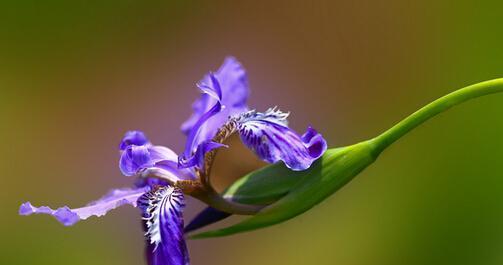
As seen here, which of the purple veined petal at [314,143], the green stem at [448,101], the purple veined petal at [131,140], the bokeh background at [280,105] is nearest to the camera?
the green stem at [448,101]

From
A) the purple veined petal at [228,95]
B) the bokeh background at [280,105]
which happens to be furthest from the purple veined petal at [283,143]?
the bokeh background at [280,105]

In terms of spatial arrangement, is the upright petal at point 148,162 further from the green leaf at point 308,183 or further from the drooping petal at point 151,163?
the green leaf at point 308,183

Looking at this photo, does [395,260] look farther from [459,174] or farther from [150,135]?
[150,135]

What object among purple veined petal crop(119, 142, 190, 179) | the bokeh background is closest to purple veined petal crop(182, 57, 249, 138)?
purple veined petal crop(119, 142, 190, 179)

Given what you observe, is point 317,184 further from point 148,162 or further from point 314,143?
point 148,162

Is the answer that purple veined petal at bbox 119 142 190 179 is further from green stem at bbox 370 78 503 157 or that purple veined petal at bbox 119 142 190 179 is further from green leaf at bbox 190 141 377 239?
green stem at bbox 370 78 503 157

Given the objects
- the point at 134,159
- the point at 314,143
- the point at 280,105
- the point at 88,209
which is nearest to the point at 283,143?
the point at 314,143

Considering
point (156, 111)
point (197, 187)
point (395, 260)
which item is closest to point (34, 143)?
point (156, 111)
